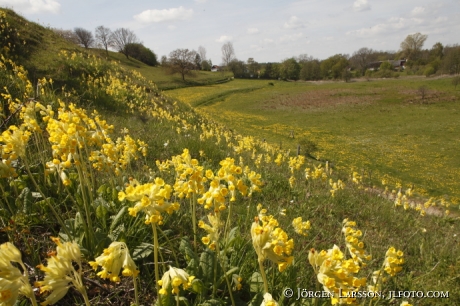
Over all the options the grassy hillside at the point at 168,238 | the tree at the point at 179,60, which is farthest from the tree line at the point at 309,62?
the grassy hillside at the point at 168,238

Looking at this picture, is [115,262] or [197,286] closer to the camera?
[115,262]

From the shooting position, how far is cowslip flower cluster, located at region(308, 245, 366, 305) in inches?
63.4

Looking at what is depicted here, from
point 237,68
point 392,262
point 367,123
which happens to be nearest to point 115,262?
point 392,262

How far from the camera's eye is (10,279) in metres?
1.27

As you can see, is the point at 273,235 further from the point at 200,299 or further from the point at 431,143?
the point at 431,143

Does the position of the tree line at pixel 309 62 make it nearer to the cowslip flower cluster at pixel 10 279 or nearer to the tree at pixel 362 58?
the tree at pixel 362 58

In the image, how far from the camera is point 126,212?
2.96 meters

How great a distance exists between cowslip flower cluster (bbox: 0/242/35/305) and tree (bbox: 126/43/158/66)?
3256 inches

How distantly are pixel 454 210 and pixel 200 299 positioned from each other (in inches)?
660

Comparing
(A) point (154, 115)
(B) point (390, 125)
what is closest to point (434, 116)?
(B) point (390, 125)

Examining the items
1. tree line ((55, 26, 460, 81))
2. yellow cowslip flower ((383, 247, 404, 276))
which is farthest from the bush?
yellow cowslip flower ((383, 247, 404, 276))

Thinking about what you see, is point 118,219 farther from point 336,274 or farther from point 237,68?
point 237,68

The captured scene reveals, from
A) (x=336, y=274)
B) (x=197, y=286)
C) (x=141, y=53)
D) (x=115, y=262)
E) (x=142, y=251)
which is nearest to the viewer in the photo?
(x=115, y=262)

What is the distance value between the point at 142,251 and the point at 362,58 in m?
118
